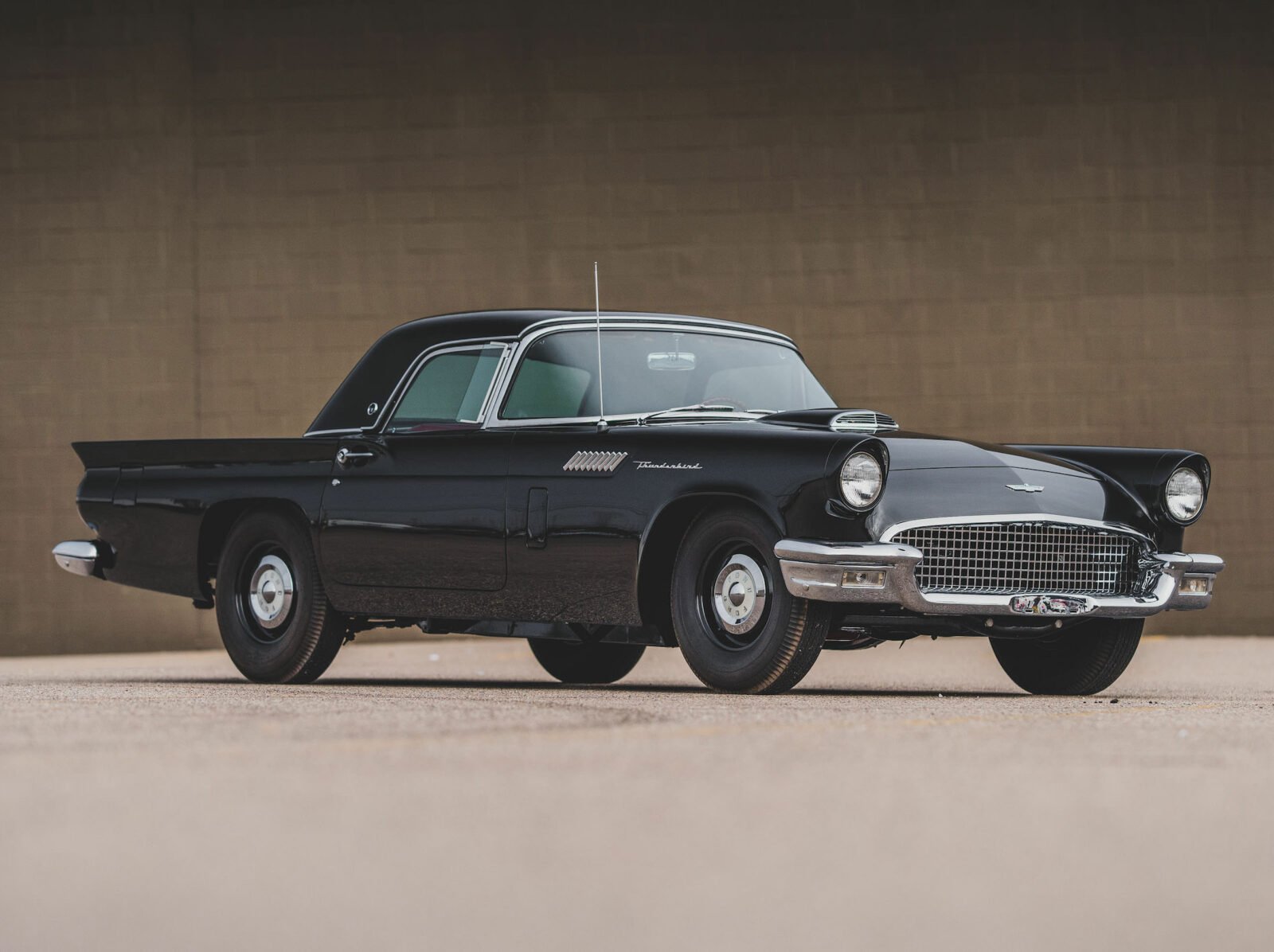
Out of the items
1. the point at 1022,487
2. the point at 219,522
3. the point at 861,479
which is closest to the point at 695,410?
the point at 861,479

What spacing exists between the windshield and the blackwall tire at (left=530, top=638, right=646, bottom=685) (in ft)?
5.75

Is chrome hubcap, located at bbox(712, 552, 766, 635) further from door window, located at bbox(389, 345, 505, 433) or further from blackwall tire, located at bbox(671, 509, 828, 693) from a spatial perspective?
door window, located at bbox(389, 345, 505, 433)

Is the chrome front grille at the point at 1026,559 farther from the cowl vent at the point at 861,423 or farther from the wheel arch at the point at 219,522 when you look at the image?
the wheel arch at the point at 219,522

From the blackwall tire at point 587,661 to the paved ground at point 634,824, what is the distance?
215cm

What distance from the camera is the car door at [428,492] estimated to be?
8.06 metres

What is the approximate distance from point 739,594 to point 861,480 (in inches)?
25.8

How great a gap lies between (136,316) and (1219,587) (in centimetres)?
789

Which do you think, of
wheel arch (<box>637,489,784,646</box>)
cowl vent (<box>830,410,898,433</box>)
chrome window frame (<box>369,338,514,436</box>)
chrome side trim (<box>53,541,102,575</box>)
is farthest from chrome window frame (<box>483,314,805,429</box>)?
chrome side trim (<box>53,541,102,575</box>)

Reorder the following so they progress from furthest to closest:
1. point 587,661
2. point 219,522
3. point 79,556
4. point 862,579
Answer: point 587,661 < point 79,556 < point 219,522 < point 862,579

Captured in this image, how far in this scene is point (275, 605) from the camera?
8.91 metres

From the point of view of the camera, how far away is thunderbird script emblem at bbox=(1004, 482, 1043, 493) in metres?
7.57

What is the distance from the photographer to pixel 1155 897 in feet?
11.8

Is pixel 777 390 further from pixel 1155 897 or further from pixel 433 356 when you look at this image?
pixel 1155 897

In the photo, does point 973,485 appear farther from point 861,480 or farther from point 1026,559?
point 861,480
